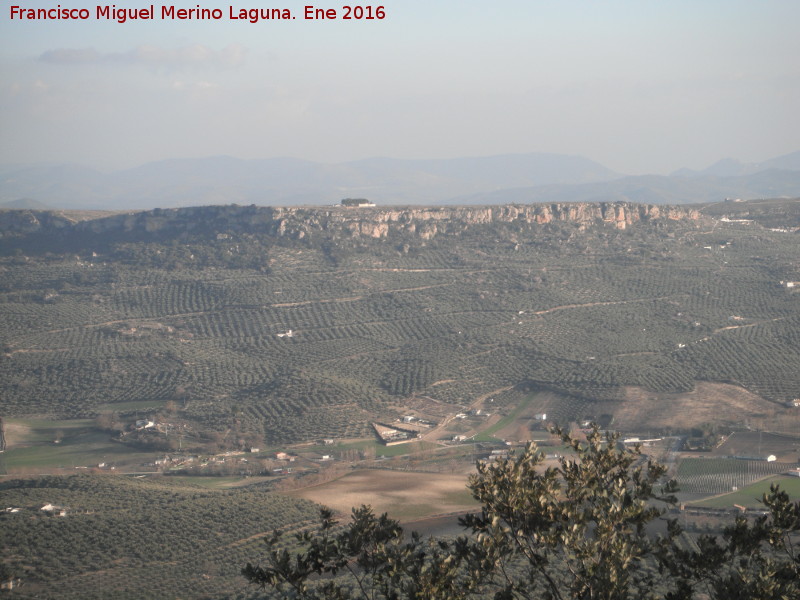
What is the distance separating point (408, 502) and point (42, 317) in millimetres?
32986

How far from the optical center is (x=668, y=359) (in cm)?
5000

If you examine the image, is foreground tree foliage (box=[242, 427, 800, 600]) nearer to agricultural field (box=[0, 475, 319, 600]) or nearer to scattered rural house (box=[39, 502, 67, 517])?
agricultural field (box=[0, 475, 319, 600])

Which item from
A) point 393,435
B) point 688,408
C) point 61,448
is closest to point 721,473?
point 688,408

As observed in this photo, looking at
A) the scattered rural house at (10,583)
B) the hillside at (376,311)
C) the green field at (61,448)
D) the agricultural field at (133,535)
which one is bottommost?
the green field at (61,448)

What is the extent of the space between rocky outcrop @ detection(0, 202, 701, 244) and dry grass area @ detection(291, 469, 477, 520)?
35532 mm

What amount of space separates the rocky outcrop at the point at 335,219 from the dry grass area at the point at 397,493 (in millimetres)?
35532

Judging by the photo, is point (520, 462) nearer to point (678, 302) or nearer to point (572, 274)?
point (678, 302)

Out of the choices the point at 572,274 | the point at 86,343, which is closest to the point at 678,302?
the point at 572,274

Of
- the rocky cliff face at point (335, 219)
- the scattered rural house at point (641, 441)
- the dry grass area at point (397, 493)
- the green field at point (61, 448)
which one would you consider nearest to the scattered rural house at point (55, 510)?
the dry grass area at point (397, 493)

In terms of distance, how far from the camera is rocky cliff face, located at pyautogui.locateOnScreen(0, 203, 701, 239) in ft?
234

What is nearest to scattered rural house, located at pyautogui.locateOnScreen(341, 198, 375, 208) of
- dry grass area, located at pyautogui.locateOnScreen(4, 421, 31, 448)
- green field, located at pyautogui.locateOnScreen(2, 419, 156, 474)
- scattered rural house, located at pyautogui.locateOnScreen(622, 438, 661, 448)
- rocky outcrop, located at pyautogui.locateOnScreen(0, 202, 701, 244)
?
rocky outcrop, located at pyautogui.locateOnScreen(0, 202, 701, 244)

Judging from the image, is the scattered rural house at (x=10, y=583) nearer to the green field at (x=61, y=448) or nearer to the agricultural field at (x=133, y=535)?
the agricultural field at (x=133, y=535)

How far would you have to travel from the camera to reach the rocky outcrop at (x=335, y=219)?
71.2 meters

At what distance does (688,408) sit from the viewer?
44.4 metres
